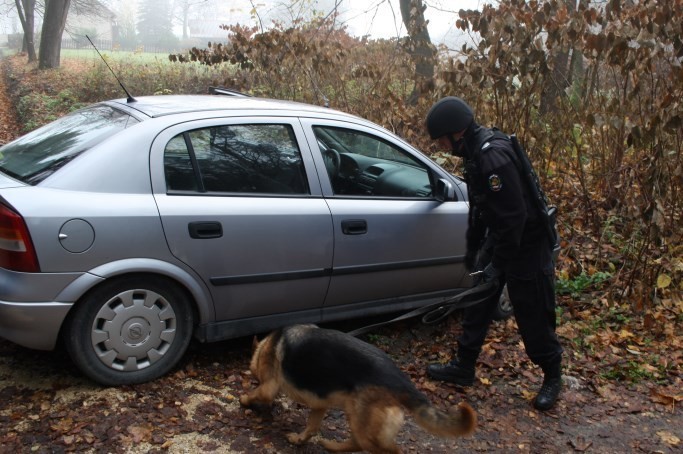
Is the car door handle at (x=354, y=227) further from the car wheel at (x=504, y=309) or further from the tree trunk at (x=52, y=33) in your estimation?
the tree trunk at (x=52, y=33)

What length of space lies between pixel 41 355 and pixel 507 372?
10.4 ft

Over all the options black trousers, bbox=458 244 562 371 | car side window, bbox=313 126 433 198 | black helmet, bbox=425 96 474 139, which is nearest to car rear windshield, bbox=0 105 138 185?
car side window, bbox=313 126 433 198

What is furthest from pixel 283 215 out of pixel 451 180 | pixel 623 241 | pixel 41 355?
pixel 623 241

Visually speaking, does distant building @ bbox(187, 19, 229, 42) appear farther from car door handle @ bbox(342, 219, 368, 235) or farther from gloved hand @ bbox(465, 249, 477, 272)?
gloved hand @ bbox(465, 249, 477, 272)

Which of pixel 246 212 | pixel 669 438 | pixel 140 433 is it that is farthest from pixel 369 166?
pixel 669 438

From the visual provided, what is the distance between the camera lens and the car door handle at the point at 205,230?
351 centimetres

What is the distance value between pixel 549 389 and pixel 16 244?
129 inches

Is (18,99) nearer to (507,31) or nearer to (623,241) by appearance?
(507,31)

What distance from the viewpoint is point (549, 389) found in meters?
3.95

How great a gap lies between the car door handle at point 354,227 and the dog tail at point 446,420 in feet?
4.86

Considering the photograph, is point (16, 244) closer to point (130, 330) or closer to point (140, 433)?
point (130, 330)

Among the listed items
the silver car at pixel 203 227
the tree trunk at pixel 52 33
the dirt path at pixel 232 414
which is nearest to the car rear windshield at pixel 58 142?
the silver car at pixel 203 227

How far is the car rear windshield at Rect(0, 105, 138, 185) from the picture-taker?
349 cm

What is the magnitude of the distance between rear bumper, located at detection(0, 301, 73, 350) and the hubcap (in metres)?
0.20
